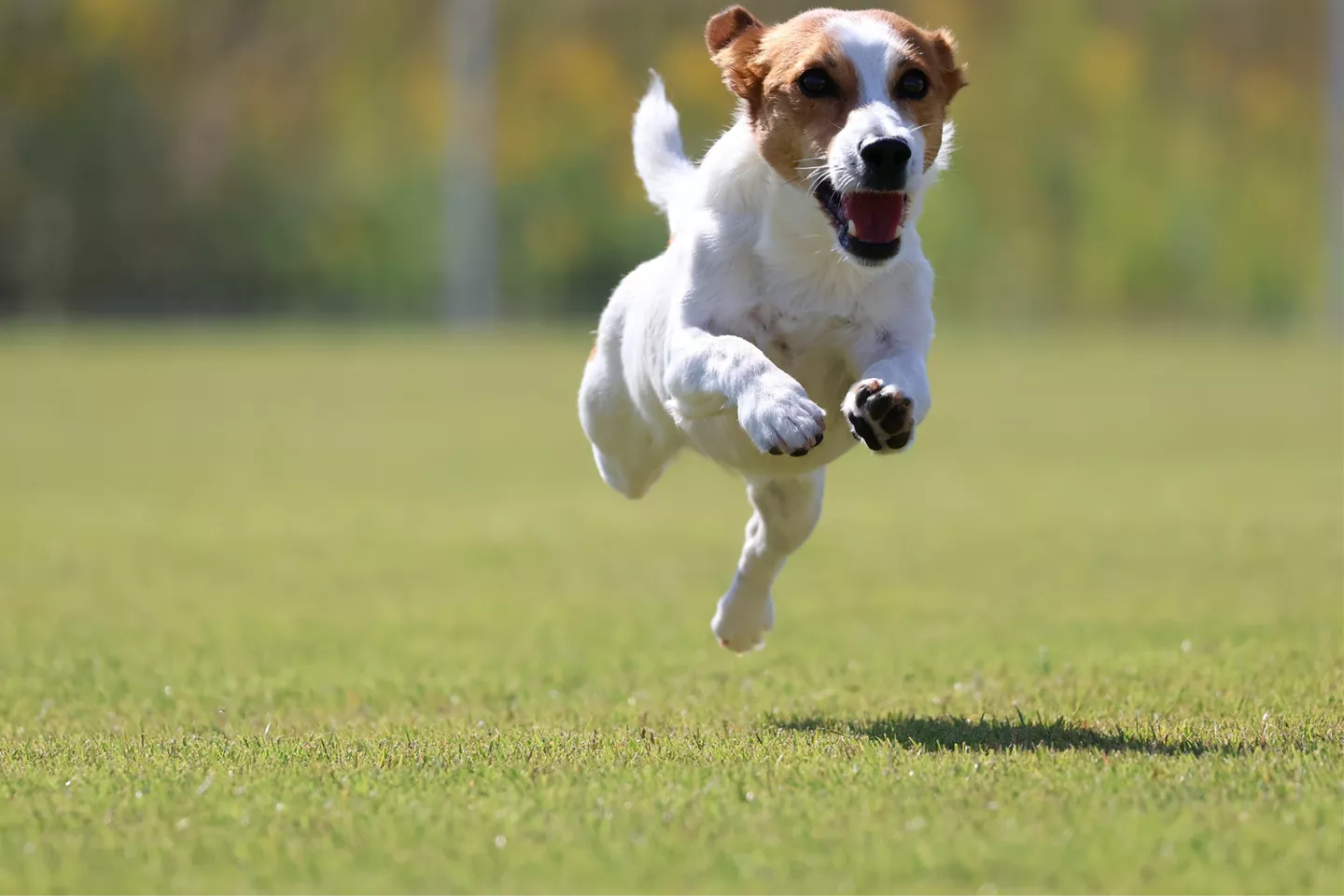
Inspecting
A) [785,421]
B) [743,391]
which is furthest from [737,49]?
[785,421]

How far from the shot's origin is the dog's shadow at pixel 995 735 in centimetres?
603

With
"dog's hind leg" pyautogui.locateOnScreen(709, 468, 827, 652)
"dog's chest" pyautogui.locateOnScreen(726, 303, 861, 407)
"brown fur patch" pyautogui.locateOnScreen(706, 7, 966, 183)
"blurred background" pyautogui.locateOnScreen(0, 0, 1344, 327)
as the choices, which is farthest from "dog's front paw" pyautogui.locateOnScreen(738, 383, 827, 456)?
"blurred background" pyautogui.locateOnScreen(0, 0, 1344, 327)

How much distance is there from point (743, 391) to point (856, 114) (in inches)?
38.6

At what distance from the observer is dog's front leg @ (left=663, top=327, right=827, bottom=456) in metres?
5.78

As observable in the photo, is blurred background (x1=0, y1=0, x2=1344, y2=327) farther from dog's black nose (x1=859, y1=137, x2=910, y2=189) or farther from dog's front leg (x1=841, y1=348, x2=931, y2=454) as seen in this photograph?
dog's front leg (x1=841, y1=348, x2=931, y2=454)

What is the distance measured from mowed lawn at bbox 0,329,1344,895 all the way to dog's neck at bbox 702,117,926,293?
158cm

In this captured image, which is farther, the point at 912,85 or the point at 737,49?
the point at 737,49

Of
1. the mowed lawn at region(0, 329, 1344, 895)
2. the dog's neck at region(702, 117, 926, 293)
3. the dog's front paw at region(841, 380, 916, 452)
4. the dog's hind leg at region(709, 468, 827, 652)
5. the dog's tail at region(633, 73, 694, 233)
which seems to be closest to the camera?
the mowed lawn at region(0, 329, 1344, 895)

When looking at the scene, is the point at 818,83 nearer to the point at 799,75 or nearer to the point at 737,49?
the point at 799,75

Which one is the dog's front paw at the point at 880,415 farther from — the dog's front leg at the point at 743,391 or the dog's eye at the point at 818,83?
the dog's eye at the point at 818,83

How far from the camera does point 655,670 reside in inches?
348

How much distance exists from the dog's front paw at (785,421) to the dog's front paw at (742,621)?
1.88m

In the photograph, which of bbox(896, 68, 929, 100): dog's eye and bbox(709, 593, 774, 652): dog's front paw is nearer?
bbox(896, 68, 929, 100): dog's eye

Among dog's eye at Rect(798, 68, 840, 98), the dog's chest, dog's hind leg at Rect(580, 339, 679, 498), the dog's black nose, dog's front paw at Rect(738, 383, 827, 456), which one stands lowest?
dog's hind leg at Rect(580, 339, 679, 498)
